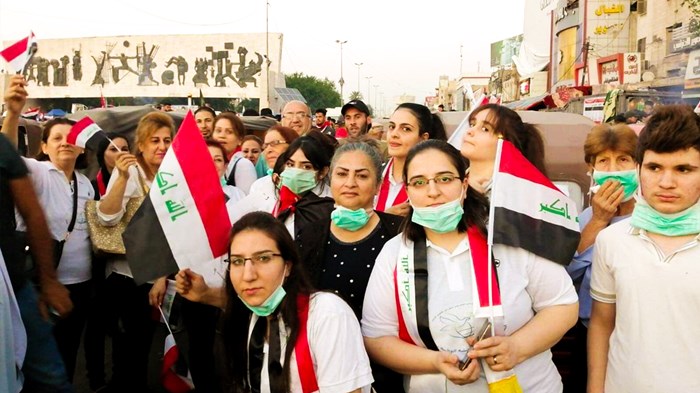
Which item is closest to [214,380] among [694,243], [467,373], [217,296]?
[217,296]

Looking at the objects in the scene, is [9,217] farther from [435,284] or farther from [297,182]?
[435,284]

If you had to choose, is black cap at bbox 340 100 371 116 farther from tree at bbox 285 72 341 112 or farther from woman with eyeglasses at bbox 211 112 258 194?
tree at bbox 285 72 341 112

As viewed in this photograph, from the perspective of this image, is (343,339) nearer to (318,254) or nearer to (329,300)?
(329,300)

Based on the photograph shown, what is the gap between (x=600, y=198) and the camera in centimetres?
329

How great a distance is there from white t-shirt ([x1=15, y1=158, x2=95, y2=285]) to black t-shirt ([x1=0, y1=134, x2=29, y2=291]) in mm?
1123

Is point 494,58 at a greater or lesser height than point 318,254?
greater

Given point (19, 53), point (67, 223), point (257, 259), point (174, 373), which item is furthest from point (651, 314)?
point (19, 53)

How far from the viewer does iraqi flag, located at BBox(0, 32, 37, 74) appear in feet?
13.5

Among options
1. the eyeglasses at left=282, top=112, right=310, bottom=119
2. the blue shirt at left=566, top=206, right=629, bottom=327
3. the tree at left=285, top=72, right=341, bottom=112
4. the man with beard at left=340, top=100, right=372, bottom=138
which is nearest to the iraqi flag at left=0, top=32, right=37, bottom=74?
the blue shirt at left=566, top=206, right=629, bottom=327

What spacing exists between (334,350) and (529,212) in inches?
38.9

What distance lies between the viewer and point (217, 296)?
3.24 metres

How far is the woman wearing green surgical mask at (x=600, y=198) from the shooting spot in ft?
10.7

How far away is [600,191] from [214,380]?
2.72 metres

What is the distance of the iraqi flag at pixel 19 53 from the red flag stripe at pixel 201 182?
57.4 inches
